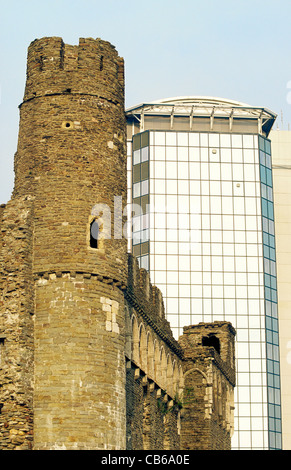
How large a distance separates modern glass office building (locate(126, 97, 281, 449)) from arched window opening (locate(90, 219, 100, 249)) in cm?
6287

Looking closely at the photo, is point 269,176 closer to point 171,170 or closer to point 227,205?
point 227,205

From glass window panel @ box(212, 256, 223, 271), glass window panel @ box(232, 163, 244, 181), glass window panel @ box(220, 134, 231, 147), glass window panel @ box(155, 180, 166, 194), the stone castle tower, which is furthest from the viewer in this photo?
glass window panel @ box(220, 134, 231, 147)

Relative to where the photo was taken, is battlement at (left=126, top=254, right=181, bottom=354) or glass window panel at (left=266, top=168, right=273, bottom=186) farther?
glass window panel at (left=266, top=168, right=273, bottom=186)

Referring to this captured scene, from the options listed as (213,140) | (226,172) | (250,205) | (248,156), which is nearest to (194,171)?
(226,172)

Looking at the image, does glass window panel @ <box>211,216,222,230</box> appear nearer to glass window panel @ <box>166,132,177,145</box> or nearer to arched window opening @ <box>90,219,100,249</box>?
glass window panel @ <box>166,132,177,145</box>

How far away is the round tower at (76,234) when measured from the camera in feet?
94.9

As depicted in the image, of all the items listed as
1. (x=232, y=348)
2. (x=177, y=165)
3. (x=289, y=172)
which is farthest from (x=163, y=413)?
(x=289, y=172)

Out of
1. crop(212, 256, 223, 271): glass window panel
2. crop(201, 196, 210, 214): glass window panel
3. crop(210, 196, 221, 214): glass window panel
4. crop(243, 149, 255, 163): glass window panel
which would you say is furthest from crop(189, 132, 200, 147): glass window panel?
crop(212, 256, 223, 271): glass window panel

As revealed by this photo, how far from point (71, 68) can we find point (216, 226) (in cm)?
6427

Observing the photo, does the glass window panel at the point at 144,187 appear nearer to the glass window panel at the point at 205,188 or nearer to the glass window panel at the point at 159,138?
the glass window panel at the point at 159,138

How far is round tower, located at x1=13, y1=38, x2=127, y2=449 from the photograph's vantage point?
28.9 metres

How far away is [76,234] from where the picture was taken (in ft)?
100

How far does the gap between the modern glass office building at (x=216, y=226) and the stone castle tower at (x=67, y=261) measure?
191 feet
